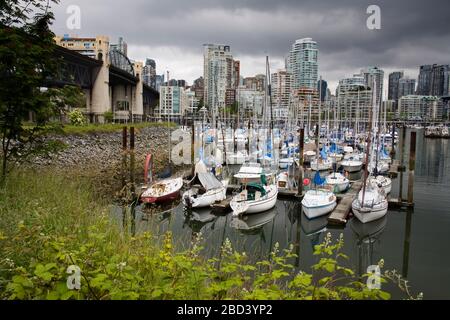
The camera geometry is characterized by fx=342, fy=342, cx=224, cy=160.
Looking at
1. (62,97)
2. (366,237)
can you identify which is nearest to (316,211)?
(366,237)

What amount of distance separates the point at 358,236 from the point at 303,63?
266 feet

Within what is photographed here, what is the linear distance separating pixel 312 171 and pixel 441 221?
20452mm

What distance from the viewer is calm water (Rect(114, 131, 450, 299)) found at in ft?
49.1

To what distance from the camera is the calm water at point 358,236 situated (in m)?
15.0

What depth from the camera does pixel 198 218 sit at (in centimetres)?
2234

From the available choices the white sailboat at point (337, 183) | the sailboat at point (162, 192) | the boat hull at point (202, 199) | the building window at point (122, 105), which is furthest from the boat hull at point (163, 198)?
the building window at point (122, 105)

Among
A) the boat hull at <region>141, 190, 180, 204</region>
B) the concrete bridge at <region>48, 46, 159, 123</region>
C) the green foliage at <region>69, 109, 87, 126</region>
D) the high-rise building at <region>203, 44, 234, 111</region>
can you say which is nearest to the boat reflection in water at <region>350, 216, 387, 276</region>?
the boat hull at <region>141, 190, 180, 204</region>

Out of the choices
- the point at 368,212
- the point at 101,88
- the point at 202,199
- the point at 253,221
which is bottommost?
the point at 253,221

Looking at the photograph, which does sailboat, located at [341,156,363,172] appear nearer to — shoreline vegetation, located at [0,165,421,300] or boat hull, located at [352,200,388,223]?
boat hull, located at [352,200,388,223]

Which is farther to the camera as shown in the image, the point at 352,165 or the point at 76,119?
the point at 76,119

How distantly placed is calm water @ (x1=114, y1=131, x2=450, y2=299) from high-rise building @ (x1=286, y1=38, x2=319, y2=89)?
229 ft

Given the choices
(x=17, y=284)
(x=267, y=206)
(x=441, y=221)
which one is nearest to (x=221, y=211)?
(x=267, y=206)

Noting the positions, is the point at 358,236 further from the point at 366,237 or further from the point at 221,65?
the point at 221,65

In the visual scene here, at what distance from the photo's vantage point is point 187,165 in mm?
41062
